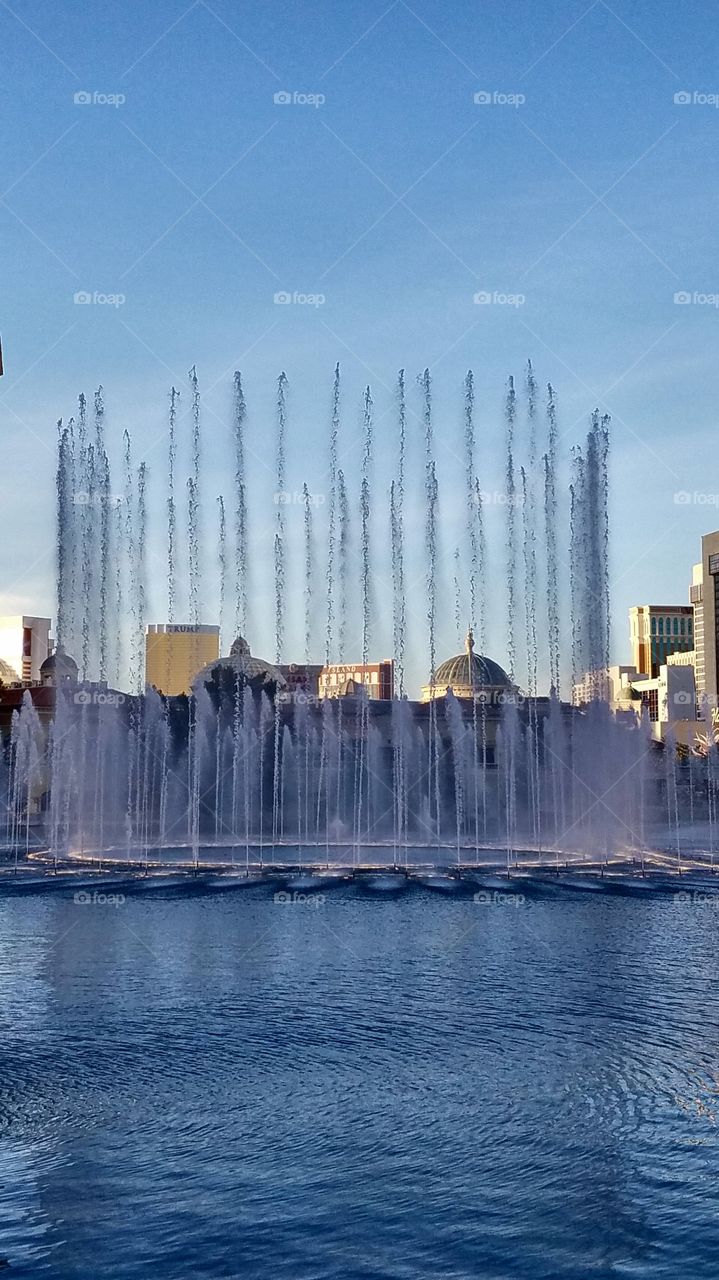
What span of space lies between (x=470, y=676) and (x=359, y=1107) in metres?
104

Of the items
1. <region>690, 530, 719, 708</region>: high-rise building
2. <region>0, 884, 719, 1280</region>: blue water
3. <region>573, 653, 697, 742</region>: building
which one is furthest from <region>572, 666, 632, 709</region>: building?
<region>690, 530, 719, 708</region>: high-rise building

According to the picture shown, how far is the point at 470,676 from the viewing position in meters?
117

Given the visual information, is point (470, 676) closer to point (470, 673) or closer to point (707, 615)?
point (470, 673)

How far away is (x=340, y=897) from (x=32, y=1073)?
1554 centimetres

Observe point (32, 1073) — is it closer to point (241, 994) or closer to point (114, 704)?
point (241, 994)

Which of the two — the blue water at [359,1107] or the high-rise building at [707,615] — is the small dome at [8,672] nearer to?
the high-rise building at [707,615]

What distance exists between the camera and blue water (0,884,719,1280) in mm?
10242

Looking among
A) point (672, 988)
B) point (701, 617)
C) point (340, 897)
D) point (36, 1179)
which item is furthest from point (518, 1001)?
point (701, 617)

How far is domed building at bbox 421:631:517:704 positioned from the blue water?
94.4 m

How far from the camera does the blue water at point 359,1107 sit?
1024 centimetres

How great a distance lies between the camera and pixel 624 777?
1714 inches

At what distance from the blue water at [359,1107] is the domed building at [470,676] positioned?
94441mm

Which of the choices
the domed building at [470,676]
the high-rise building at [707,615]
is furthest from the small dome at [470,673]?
the high-rise building at [707,615]

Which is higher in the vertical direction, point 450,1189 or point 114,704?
point 114,704
